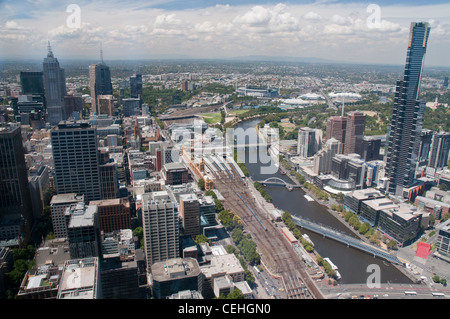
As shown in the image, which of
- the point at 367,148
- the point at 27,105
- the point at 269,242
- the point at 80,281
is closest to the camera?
the point at 80,281

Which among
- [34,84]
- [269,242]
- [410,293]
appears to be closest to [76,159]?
[269,242]

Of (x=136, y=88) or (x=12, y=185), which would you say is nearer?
(x=12, y=185)

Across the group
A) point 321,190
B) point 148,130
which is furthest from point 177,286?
point 148,130

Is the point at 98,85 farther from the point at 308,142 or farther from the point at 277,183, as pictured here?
the point at 277,183

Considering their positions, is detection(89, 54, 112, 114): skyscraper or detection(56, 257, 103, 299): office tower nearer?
detection(56, 257, 103, 299): office tower

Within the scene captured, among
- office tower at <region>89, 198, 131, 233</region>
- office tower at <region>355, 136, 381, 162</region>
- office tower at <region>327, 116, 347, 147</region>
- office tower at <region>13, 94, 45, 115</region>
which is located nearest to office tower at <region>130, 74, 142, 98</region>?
office tower at <region>13, 94, 45, 115</region>

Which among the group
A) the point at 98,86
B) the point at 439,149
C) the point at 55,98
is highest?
the point at 98,86

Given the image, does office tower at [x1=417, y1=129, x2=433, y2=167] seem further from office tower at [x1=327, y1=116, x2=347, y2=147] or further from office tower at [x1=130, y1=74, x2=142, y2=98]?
office tower at [x1=130, y1=74, x2=142, y2=98]
